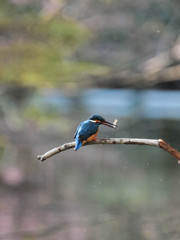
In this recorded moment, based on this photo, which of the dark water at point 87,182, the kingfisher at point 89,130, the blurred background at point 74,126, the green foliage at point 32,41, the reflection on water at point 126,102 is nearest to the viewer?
the kingfisher at point 89,130

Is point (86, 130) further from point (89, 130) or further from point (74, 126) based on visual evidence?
point (74, 126)

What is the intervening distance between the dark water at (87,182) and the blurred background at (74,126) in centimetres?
1

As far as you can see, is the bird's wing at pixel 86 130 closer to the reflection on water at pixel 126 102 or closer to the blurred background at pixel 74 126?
the blurred background at pixel 74 126

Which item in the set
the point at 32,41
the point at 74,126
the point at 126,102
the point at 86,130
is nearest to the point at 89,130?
the point at 86,130

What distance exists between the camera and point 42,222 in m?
4.53

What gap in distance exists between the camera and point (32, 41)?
5.34 metres

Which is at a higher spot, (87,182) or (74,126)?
(74,126)

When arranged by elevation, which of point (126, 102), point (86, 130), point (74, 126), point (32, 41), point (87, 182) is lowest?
point (86, 130)

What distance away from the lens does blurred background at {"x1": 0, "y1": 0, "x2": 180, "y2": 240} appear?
4.61 m

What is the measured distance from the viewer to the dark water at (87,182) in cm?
435

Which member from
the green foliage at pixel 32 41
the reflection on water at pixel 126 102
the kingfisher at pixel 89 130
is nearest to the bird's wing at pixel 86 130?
the kingfisher at pixel 89 130

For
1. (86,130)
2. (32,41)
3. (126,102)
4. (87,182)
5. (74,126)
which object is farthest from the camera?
(126,102)

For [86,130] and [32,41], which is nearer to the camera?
[86,130]

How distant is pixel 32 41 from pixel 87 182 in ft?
6.03
